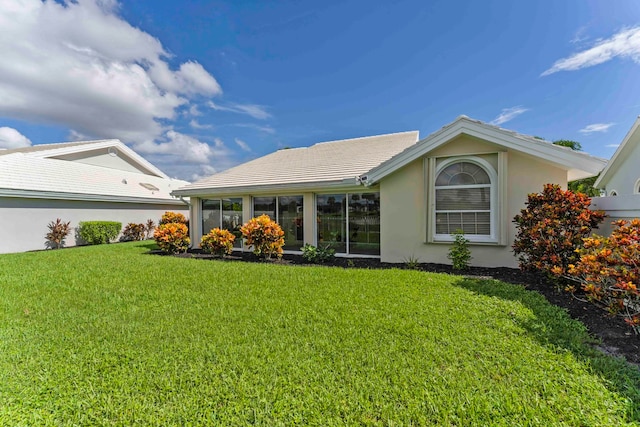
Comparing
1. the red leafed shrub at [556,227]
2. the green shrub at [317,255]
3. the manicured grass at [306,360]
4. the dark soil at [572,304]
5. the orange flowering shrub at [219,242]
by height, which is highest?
the red leafed shrub at [556,227]

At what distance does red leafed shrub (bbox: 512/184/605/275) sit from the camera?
19.9ft

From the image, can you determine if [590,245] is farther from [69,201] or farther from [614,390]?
[69,201]

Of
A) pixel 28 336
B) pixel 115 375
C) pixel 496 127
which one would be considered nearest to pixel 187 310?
pixel 115 375

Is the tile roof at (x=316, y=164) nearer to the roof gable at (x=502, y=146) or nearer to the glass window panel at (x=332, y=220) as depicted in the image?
the glass window panel at (x=332, y=220)

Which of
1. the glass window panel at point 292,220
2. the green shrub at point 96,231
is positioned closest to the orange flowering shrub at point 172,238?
the glass window panel at point 292,220

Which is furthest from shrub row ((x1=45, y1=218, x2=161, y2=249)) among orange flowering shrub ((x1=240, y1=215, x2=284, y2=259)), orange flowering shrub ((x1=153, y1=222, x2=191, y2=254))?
orange flowering shrub ((x1=240, y1=215, x2=284, y2=259))

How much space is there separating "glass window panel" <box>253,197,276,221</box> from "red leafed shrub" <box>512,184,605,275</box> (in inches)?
382

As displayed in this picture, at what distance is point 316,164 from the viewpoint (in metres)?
A: 13.4

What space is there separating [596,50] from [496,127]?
1140 centimetres

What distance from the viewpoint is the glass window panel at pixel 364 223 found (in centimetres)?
1068

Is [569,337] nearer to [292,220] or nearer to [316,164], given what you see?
[292,220]

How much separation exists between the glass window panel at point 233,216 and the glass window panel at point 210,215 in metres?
0.40

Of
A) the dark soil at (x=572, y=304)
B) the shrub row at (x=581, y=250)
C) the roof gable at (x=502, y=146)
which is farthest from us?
the roof gable at (x=502, y=146)

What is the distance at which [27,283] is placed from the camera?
7391 millimetres
